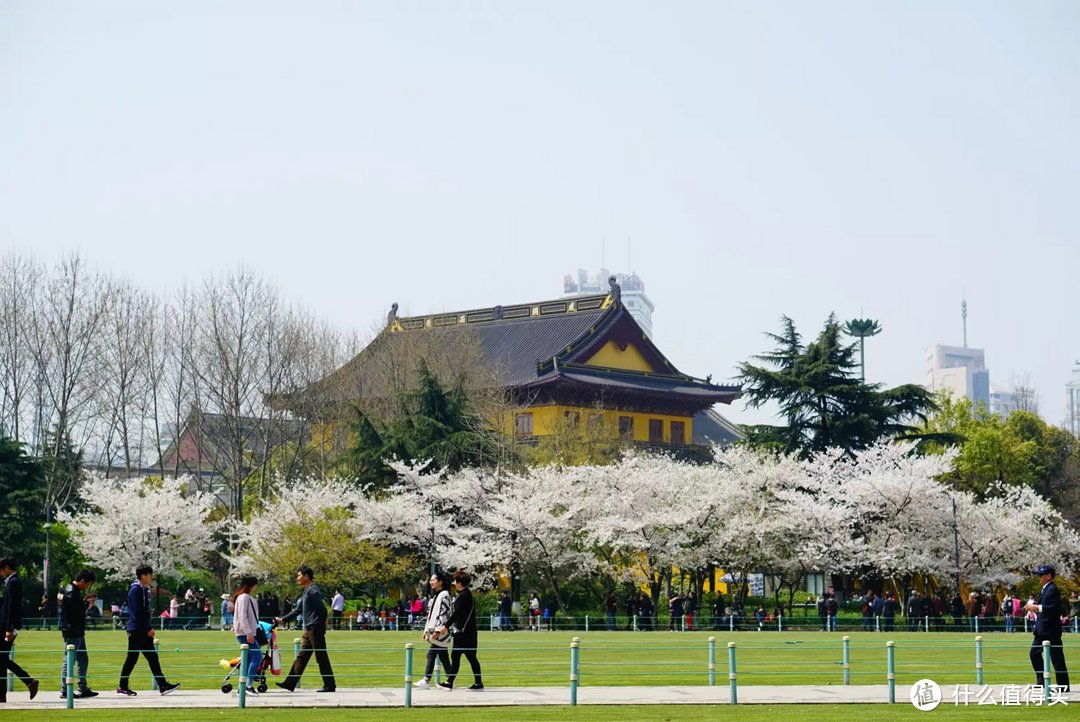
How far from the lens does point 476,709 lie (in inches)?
668

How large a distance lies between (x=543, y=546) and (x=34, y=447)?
2092cm

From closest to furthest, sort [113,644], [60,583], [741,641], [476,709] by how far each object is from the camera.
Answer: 1. [476,709]
2. [113,644]
3. [741,641]
4. [60,583]

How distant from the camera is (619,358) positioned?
2849 inches

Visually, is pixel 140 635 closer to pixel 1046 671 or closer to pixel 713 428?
pixel 1046 671

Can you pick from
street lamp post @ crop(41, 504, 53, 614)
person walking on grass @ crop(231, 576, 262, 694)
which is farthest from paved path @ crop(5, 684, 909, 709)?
street lamp post @ crop(41, 504, 53, 614)

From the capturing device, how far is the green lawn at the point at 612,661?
70.6 feet

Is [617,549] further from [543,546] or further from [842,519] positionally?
[842,519]

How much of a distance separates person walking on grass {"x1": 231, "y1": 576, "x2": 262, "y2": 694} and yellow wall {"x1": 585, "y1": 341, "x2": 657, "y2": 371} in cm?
5125

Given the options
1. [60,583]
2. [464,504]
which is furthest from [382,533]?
[60,583]

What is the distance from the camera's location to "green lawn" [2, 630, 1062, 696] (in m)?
21.5

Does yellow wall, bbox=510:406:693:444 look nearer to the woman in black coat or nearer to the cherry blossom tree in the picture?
the cherry blossom tree

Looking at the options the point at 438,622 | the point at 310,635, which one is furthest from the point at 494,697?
the point at 310,635

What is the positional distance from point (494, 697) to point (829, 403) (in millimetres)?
38803

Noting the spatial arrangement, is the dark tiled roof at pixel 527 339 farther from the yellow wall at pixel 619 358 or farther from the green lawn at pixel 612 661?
the green lawn at pixel 612 661
